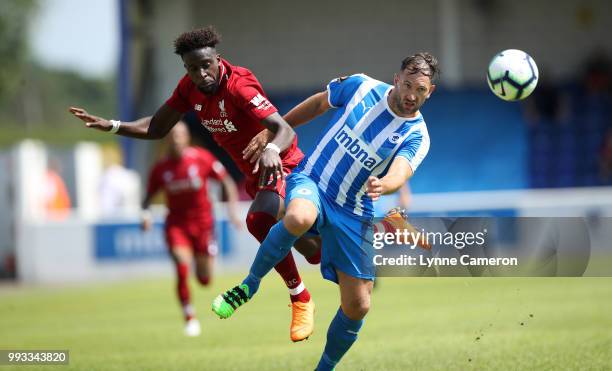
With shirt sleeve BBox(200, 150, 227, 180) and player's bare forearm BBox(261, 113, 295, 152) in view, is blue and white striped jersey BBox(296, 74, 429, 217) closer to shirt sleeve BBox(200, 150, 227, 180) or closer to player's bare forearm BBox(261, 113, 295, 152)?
player's bare forearm BBox(261, 113, 295, 152)

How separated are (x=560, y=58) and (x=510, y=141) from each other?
313 cm

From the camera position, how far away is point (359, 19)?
27.5 m

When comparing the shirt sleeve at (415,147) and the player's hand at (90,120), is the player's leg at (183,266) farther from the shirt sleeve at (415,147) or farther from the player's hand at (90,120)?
the shirt sleeve at (415,147)

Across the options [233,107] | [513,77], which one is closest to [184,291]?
[233,107]

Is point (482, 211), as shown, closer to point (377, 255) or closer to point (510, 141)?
point (510, 141)

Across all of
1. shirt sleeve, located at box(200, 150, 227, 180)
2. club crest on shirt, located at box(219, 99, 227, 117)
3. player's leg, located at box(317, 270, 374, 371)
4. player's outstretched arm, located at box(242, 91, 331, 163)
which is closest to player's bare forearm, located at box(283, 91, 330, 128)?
player's outstretched arm, located at box(242, 91, 331, 163)

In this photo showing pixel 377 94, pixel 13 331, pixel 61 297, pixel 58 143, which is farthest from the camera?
pixel 58 143

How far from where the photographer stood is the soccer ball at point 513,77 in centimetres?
785

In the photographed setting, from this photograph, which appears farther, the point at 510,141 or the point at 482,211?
the point at 510,141

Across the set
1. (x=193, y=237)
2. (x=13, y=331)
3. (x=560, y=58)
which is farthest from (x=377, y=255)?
(x=560, y=58)

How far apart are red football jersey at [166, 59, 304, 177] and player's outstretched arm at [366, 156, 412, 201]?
3.70 feet

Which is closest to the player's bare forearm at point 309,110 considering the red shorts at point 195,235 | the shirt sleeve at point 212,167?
the red shorts at point 195,235

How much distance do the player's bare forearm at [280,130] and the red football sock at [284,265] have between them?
0.90 metres

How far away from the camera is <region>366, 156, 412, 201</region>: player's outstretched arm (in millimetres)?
6746
